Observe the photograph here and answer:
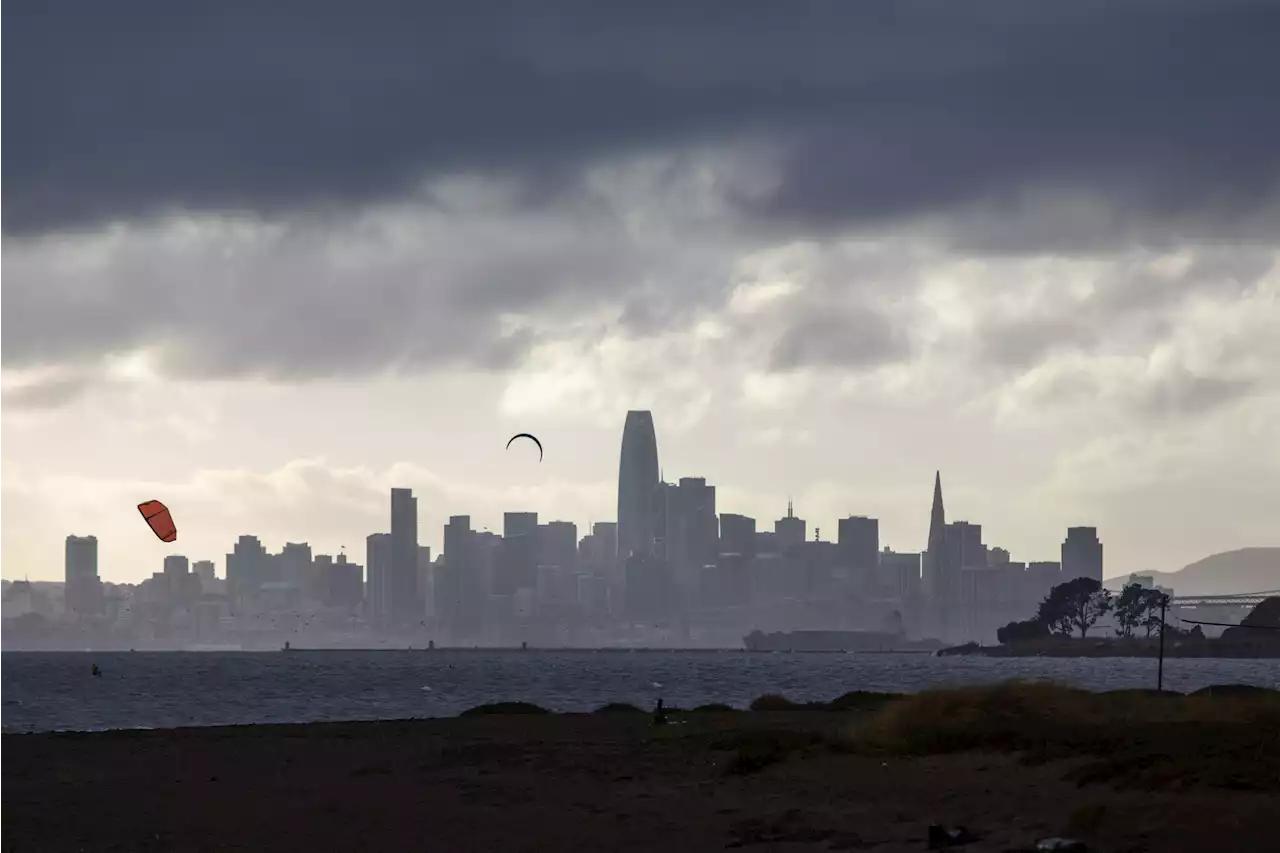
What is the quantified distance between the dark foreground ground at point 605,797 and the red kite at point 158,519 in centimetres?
1071

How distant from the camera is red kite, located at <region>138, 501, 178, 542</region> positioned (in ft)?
166

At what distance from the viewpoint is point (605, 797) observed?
28781mm

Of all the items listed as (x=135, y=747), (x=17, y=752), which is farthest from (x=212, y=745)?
(x=17, y=752)

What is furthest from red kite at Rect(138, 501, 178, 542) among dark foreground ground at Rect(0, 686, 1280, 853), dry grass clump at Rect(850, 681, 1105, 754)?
dry grass clump at Rect(850, 681, 1105, 754)

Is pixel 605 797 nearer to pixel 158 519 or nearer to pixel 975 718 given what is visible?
pixel 975 718

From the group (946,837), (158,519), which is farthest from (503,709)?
(946,837)

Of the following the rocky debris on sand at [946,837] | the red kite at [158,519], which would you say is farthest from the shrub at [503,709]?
the rocky debris on sand at [946,837]

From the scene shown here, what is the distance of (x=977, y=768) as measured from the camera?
27250mm

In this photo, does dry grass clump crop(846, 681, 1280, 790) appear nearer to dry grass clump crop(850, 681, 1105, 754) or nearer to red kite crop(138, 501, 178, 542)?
dry grass clump crop(850, 681, 1105, 754)

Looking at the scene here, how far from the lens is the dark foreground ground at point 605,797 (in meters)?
22.3

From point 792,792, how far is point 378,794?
332 inches

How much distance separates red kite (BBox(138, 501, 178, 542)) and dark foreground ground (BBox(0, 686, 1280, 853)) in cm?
1071

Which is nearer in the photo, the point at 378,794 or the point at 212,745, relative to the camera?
the point at 378,794

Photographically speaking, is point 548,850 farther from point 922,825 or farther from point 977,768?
point 977,768
